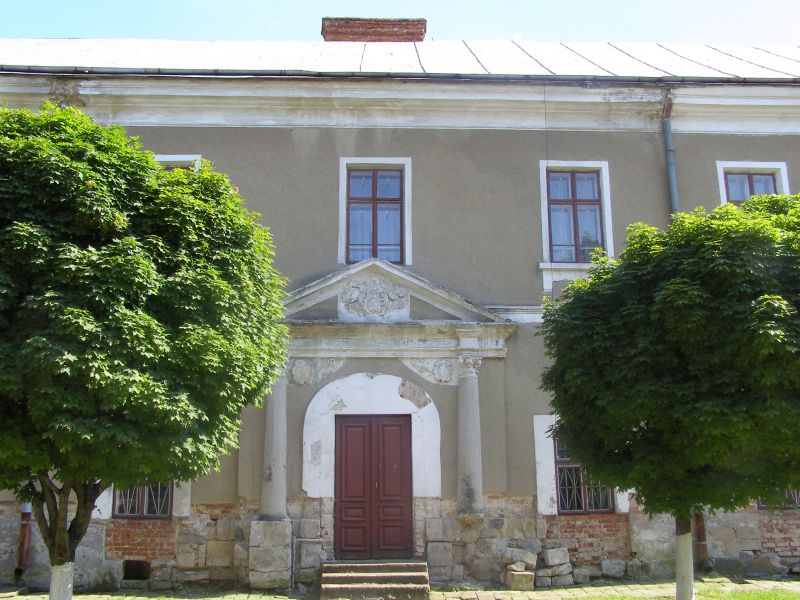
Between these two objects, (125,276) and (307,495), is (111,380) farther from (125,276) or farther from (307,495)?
(307,495)

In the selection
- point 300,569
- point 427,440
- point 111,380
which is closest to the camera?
point 111,380

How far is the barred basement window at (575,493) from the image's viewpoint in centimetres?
977

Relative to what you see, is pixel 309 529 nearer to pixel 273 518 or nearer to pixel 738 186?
pixel 273 518

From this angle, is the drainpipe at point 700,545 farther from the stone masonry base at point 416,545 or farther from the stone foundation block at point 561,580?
the stone foundation block at point 561,580

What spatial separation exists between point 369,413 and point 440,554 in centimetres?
207

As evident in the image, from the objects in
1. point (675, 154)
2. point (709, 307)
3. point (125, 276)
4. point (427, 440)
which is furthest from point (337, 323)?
point (675, 154)

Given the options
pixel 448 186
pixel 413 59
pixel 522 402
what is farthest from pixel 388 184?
pixel 522 402

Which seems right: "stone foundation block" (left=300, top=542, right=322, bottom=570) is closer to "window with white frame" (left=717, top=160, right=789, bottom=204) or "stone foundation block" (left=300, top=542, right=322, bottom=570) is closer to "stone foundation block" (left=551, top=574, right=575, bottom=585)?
"stone foundation block" (left=551, top=574, right=575, bottom=585)

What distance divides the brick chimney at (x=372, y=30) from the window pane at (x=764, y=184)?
8.09 meters

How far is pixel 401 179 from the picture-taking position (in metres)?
10.8

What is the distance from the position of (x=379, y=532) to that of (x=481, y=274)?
12.8ft

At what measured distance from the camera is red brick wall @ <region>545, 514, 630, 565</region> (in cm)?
958

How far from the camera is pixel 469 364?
9953mm

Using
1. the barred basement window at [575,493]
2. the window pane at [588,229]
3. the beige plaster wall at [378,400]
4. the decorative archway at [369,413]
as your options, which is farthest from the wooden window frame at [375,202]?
the barred basement window at [575,493]
